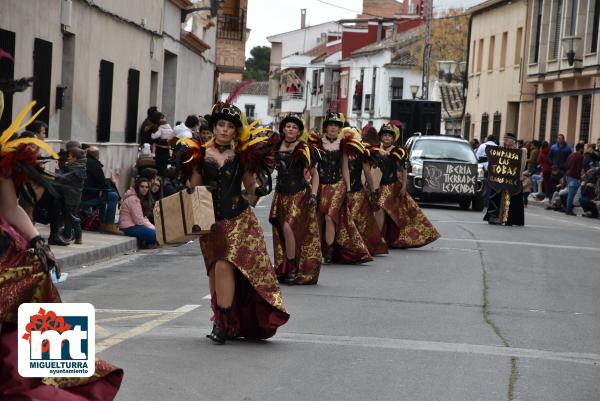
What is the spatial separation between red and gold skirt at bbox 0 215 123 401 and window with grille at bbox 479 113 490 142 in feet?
167

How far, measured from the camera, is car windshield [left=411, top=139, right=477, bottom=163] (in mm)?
31219

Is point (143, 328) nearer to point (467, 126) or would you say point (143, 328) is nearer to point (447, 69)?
point (447, 69)

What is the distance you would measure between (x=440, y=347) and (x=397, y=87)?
75.1m

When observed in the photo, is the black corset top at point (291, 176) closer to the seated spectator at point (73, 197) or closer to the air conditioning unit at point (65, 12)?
the seated spectator at point (73, 197)

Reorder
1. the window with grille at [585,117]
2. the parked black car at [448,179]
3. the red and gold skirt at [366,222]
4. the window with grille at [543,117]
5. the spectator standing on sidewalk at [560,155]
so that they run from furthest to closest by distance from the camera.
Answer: the window with grille at [543,117], the window with grille at [585,117], the spectator standing on sidewalk at [560,155], the parked black car at [448,179], the red and gold skirt at [366,222]

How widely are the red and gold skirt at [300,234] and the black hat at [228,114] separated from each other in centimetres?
382

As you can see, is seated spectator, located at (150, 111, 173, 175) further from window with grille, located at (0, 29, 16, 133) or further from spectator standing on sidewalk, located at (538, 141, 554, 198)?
spectator standing on sidewalk, located at (538, 141, 554, 198)

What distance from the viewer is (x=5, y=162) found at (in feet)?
20.2

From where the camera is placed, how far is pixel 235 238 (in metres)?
9.37

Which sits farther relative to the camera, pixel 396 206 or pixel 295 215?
pixel 396 206

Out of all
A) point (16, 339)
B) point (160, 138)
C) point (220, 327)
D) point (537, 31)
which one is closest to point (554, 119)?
point (537, 31)

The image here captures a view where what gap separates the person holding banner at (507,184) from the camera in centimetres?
2491

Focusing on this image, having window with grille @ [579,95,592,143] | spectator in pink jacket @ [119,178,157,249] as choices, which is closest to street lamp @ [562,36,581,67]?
window with grille @ [579,95,592,143]

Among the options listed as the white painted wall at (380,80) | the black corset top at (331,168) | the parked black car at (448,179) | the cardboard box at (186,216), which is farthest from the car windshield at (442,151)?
the white painted wall at (380,80)
